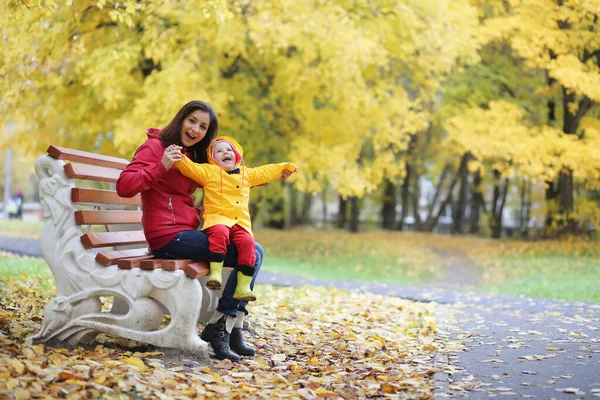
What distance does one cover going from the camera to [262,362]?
527cm

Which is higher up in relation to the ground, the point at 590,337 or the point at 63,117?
the point at 63,117

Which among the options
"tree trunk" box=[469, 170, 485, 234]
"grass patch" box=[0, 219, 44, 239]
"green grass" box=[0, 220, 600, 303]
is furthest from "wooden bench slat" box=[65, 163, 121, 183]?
"tree trunk" box=[469, 170, 485, 234]

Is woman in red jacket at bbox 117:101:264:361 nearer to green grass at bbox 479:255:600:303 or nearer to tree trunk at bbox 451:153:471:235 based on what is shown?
green grass at bbox 479:255:600:303

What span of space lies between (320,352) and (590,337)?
97.8 inches

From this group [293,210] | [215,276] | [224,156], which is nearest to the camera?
[215,276]

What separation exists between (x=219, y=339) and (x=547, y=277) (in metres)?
10.1

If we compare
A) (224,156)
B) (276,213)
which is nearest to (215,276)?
(224,156)

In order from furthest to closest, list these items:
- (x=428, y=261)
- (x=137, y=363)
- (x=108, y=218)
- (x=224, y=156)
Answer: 1. (x=428, y=261)
2. (x=108, y=218)
3. (x=224, y=156)
4. (x=137, y=363)

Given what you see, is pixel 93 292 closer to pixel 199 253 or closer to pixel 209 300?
pixel 199 253

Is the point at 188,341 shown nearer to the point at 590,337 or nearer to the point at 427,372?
the point at 427,372

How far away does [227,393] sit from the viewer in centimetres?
431

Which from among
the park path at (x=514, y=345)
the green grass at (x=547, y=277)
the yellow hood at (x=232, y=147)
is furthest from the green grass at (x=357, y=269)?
the yellow hood at (x=232, y=147)

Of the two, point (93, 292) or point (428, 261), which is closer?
point (93, 292)

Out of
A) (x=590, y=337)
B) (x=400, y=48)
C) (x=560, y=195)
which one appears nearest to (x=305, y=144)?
(x=400, y=48)
